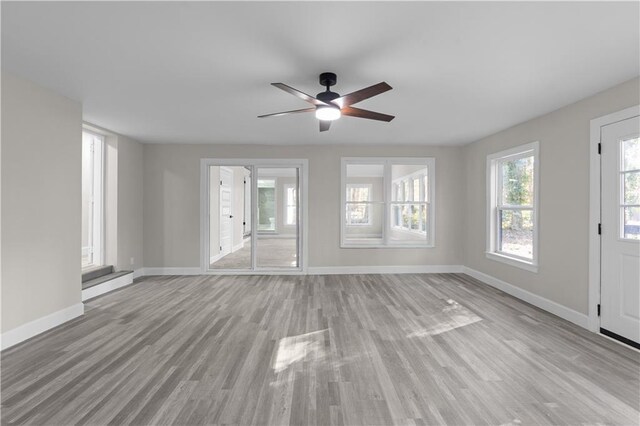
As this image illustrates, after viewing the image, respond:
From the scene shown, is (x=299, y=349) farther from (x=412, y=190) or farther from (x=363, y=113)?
(x=412, y=190)

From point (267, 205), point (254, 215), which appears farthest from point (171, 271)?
point (267, 205)

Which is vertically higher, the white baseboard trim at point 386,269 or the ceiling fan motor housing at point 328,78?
the ceiling fan motor housing at point 328,78

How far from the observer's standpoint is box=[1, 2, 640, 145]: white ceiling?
1.92 m

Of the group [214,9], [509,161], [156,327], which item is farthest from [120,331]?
[509,161]

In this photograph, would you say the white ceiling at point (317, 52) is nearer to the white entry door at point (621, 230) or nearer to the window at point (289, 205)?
the white entry door at point (621, 230)

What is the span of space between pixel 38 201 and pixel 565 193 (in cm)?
572

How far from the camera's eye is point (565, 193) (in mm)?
3615

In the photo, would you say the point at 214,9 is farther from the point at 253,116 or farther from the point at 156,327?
the point at 156,327

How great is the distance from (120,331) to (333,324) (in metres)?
2.19

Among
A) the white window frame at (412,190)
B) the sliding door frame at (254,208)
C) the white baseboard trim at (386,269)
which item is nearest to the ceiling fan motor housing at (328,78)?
the sliding door frame at (254,208)

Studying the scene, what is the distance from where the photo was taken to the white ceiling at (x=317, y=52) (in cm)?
192

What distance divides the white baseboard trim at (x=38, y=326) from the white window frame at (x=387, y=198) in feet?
13.4

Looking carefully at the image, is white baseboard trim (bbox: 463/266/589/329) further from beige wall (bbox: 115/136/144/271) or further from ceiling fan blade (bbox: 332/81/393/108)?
beige wall (bbox: 115/136/144/271)

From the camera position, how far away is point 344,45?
2279mm
